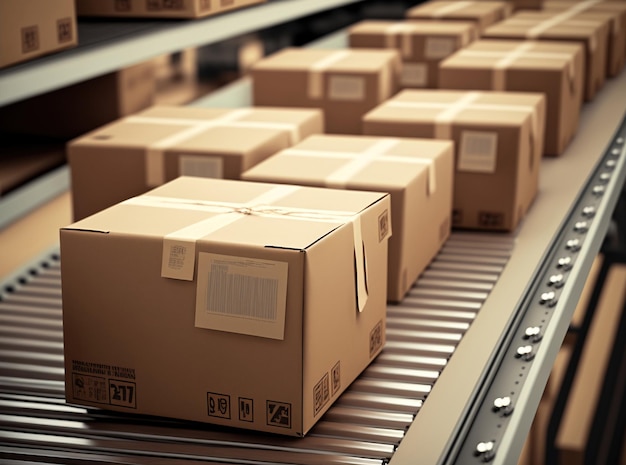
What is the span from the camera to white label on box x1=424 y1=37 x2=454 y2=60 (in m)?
3.93

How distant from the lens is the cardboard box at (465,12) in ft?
14.5

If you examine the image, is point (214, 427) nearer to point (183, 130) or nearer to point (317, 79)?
point (183, 130)

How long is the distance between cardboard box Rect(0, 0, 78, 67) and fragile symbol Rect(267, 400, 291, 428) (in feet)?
2.47

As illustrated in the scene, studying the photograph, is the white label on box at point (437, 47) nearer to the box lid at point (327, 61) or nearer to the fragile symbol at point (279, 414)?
the box lid at point (327, 61)

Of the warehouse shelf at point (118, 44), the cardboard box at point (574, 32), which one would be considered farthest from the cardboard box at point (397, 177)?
the cardboard box at point (574, 32)

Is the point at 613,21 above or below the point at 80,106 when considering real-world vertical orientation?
above

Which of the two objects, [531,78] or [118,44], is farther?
[531,78]

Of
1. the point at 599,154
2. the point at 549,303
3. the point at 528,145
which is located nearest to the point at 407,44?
the point at 599,154


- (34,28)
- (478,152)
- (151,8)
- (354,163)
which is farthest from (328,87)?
(34,28)

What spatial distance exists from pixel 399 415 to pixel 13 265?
1.49 meters

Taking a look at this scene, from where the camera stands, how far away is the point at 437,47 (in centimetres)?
394

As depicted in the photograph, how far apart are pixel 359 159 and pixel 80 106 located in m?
1.35

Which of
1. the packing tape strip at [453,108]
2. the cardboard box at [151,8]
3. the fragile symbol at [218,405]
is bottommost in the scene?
the fragile symbol at [218,405]

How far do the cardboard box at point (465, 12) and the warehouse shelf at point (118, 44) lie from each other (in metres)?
1.59
